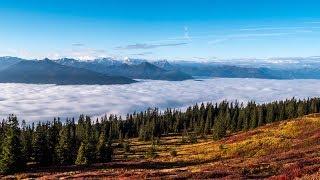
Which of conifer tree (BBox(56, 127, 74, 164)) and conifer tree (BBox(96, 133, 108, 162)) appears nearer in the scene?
conifer tree (BBox(56, 127, 74, 164))

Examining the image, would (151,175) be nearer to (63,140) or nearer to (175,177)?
(175,177)

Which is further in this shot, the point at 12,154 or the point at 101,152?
the point at 101,152

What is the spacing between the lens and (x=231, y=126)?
178000 millimetres

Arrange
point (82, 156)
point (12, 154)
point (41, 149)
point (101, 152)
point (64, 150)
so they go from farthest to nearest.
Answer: point (101, 152)
point (64, 150)
point (41, 149)
point (82, 156)
point (12, 154)

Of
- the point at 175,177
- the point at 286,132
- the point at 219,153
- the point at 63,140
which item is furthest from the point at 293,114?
the point at 175,177

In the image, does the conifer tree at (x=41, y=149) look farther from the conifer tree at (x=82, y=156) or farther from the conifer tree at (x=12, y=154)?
the conifer tree at (x=12, y=154)

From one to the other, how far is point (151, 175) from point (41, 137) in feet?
162

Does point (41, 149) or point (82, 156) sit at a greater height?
point (41, 149)

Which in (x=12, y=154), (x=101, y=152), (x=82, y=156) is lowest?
(x=101, y=152)

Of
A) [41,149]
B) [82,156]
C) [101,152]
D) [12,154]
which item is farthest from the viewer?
[101,152]

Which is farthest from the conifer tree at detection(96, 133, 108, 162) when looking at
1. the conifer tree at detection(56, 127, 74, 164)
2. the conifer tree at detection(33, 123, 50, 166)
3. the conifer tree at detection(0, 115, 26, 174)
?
the conifer tree at detection(0, 115, 26, 174)

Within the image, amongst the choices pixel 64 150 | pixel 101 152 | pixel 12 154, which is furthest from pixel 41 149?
pixel 12 154

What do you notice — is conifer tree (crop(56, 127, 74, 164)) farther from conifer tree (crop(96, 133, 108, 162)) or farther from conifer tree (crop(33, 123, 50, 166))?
conifer tree (crop(96, 133, 108, 162))

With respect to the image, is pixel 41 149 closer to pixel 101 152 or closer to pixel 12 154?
pixel 101 152
